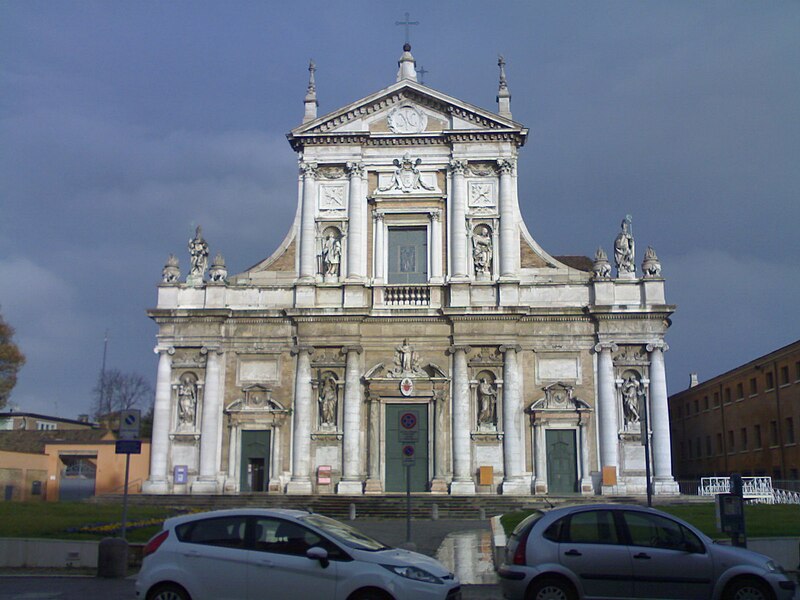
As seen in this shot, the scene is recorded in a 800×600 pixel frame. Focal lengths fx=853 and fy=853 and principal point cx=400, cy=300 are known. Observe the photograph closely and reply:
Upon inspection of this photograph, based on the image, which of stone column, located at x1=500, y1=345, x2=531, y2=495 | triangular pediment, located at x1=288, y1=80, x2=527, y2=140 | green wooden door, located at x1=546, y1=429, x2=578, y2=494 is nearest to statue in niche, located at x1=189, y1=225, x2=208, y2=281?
triangular pediment, located at x1=288, y1=80, x2=527, y2=140

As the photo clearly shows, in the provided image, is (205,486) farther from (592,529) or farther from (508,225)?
(592,529)

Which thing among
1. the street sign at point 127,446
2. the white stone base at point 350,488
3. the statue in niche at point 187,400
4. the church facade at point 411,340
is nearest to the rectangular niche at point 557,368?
the church facade at point 411,340

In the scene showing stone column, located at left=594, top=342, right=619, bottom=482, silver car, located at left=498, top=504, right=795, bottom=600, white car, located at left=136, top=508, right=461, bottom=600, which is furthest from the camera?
stone column, located at left=594, top=342, right=619, bottom=482

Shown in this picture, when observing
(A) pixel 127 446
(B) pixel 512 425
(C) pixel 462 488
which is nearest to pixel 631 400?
(B) pixel 512 425

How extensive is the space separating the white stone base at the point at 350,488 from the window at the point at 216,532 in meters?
22.1

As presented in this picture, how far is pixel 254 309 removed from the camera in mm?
35156

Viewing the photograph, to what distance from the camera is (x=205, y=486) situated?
33531 mm

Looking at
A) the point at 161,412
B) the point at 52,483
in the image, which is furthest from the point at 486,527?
the point at 52,483

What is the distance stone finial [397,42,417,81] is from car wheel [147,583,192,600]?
30.9 m

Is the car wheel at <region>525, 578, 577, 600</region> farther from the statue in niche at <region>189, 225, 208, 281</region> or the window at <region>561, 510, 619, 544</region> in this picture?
the statue in niche at <region>189, 225, 208, 281</region>

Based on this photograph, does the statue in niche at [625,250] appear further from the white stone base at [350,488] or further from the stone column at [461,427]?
the white stone base at [350,488]

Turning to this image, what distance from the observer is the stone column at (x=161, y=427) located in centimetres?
3400

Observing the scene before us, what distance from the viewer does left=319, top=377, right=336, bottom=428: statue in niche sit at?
34.1 metres

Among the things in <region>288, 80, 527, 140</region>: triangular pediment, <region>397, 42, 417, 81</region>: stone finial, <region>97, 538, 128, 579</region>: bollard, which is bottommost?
<region>97, 538, 128, 579</region>: bollard
